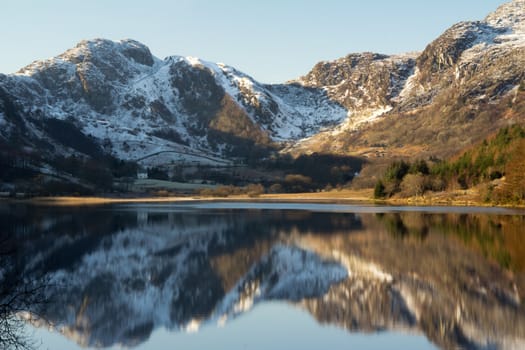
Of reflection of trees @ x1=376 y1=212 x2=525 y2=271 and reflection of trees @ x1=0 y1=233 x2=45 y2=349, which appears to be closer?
reflection of trees @ x1=0 y1=233 x2=45 y2=349

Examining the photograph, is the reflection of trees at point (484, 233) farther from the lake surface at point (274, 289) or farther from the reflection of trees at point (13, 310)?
the reflection of trees at point (13, 310)

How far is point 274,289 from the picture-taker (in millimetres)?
32406

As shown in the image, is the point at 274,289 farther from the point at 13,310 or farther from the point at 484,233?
the point at 484,233

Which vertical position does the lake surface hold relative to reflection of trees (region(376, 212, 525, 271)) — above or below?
below

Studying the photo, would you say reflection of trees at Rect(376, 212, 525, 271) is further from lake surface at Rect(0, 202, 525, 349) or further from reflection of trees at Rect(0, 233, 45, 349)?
reflection of trees at Rect(0, 233, 45, 349)

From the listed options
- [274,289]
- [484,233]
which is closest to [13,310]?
[274,289]

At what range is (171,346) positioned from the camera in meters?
21.2

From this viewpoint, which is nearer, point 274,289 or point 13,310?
point 13,310

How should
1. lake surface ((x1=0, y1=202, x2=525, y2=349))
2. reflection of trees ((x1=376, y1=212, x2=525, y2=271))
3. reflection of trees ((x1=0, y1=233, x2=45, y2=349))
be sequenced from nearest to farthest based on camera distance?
reflection of trees ((x1=0, y1=233, x2=45, y2=349))
lake surface ((x1=0, y1=202, x2=525, y2=349))
reflection of trees ((x1=376, y1=212, x2=525, y2=271))

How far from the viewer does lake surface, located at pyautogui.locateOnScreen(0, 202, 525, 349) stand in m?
22.2

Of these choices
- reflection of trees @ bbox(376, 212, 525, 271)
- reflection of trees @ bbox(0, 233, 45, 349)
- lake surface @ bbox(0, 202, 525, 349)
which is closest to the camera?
reflection of trees @ bbox(0, 233, 45, 349)

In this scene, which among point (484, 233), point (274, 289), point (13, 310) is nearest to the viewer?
point (13, 310)

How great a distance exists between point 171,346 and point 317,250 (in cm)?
2659

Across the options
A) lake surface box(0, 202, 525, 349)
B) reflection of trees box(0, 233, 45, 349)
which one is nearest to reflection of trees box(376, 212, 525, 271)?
lake surface box(0, 202, 525, 349)
